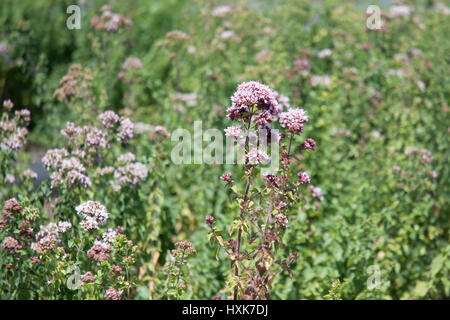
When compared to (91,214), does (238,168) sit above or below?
above

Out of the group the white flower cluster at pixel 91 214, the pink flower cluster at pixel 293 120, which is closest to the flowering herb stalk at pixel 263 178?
the pink flower cluster at pixel 293 120

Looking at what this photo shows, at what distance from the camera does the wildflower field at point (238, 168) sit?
9.27 ft

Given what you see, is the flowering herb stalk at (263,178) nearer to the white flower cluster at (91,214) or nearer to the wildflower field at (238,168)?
the wildflower field at (238,168)

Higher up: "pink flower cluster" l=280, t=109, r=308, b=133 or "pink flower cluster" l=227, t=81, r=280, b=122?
"pink flower cluster" l=227, t=81, r=280, b=122

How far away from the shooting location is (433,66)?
5598 mm

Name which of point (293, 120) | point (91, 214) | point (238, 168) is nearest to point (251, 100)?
point (293, 120)

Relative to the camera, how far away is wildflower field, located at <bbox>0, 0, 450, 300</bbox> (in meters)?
2.82

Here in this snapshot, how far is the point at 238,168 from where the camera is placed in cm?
437

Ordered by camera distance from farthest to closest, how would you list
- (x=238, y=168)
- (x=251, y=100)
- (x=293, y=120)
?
(x=238, y=168)
(x=293, y=120)
(x=251, y=100)

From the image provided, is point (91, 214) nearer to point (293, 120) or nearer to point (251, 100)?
point (251, 100)

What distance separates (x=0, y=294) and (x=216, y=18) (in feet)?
16.3

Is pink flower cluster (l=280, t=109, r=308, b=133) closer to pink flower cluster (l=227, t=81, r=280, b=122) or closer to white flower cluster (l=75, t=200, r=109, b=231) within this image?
pink flower cluster (l=227, t=81, r=280, b=122)

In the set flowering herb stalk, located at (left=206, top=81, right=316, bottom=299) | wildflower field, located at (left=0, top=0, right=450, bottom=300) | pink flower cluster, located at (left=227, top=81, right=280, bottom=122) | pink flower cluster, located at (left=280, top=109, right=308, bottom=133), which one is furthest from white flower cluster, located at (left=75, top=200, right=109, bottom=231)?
pink flower cluster, located at (left=280, top=109, right=308, bottom=133)

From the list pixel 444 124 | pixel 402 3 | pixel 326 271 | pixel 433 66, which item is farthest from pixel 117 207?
pixel 402 3
